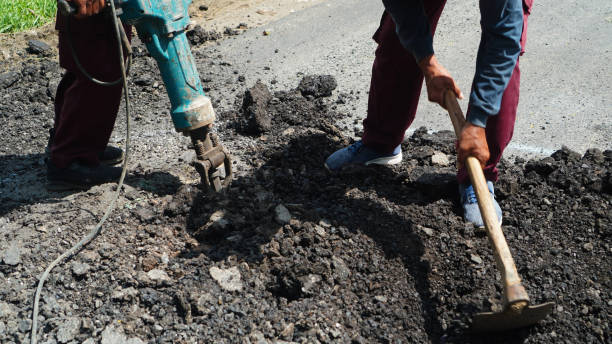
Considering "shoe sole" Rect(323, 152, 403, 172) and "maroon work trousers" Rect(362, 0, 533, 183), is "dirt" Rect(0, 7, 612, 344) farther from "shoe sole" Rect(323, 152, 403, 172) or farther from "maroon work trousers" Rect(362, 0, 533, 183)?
"maroon work trousers" Rect(362, 0, 533, 183)

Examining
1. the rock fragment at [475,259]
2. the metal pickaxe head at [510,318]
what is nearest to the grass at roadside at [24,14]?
the rock fragment at [475,259]

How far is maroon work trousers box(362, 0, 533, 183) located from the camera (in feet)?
8.28

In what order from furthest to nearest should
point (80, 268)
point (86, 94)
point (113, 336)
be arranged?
1. point (86, 94)
2. point (80, 268)
3. point (113, 336)

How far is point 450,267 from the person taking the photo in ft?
8.09

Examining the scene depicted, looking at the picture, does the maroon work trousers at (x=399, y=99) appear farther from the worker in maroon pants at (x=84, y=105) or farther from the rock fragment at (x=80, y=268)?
the rock fragment at (x=80, y=268)

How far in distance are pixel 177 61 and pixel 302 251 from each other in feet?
3.44

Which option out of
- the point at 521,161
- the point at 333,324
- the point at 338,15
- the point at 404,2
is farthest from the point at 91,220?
the point at 338,15

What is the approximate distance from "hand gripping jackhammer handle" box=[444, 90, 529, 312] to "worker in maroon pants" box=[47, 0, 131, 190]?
1677 millimetres

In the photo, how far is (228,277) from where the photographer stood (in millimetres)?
2400

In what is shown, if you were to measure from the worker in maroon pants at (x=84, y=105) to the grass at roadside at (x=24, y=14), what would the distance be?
8.48ft

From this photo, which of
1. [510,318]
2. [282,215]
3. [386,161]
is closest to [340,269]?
[282,215]

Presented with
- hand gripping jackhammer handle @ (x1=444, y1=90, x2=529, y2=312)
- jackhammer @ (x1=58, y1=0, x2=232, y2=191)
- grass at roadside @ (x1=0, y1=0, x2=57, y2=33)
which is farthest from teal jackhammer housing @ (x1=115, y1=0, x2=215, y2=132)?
grass at roadside @ (x1=0, y1=0, x2=57, y2=33)

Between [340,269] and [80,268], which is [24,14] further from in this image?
[340,269]

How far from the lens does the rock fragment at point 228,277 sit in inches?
93.1
